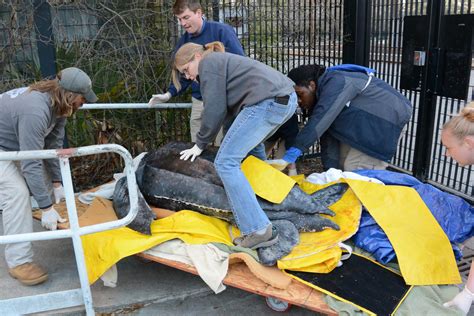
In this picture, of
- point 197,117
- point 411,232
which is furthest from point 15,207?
point 411,232

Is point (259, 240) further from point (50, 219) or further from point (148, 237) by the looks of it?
point (50, 219)

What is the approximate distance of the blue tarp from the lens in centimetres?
294

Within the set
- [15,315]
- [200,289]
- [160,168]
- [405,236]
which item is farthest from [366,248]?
[15,315]

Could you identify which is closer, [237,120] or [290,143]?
[237,120]

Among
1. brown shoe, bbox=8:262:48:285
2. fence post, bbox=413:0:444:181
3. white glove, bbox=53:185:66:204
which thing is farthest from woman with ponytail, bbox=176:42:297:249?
fence post, bbox=413:0:444:181

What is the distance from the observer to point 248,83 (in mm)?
3025

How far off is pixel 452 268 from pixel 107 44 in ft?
12.9

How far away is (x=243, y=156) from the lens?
3.02 metres

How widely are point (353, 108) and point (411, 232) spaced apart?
1348mm

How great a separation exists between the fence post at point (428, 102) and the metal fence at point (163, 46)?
2 centimetres

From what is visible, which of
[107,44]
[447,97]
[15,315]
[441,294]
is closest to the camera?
[441,294]

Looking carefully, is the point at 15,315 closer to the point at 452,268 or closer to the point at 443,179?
the point at 452,268

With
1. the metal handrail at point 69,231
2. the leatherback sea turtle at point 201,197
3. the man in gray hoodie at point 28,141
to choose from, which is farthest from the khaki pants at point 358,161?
the man in gray hoodie at point 28,141

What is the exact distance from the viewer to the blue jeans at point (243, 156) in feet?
9.57
